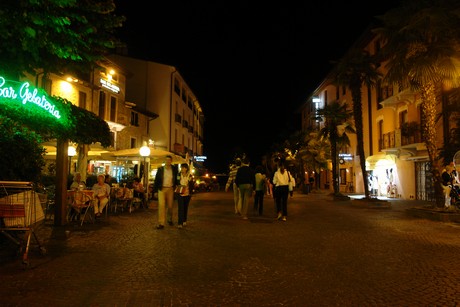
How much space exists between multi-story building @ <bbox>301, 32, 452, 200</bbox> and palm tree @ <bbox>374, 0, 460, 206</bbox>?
441 cm

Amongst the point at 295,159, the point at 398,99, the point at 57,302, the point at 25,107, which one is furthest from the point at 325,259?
the point at 295,159

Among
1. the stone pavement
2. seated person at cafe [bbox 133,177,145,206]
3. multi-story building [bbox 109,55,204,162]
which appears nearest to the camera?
the stone pavement

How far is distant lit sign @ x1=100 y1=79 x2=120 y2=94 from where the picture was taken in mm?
26891

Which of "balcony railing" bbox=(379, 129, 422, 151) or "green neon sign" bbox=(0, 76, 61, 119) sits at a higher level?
"balcony railing" bbox=(379, 129, 422, 151)

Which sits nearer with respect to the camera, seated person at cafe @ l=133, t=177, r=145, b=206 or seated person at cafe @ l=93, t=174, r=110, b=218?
seated person at cafe @ l=93, t=174, r=110, b=218

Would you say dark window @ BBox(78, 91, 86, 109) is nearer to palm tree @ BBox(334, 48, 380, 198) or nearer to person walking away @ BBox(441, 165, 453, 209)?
palm tree @ BBox(334, 48, 380, 198)

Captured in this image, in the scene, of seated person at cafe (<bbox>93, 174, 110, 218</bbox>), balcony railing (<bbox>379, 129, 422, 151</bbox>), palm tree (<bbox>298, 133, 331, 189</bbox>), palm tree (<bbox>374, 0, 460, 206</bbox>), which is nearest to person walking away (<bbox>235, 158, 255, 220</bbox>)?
seated person at cafe (<bbox>93, 174, 110, 218</bbox>)

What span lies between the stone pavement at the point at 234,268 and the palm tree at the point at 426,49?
20.6ft

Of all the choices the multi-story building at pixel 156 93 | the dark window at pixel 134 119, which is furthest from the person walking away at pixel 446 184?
the multi-story building at pixel 156 93

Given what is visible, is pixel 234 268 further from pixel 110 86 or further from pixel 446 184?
pixel 110 86

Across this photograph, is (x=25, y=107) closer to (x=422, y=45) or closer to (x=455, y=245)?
(x=455, y=245)

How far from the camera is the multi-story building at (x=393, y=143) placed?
2475 cm

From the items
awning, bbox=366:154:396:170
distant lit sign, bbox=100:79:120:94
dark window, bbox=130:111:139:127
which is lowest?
awning, bbox=366:154:396:170

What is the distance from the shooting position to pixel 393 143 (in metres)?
27.3
